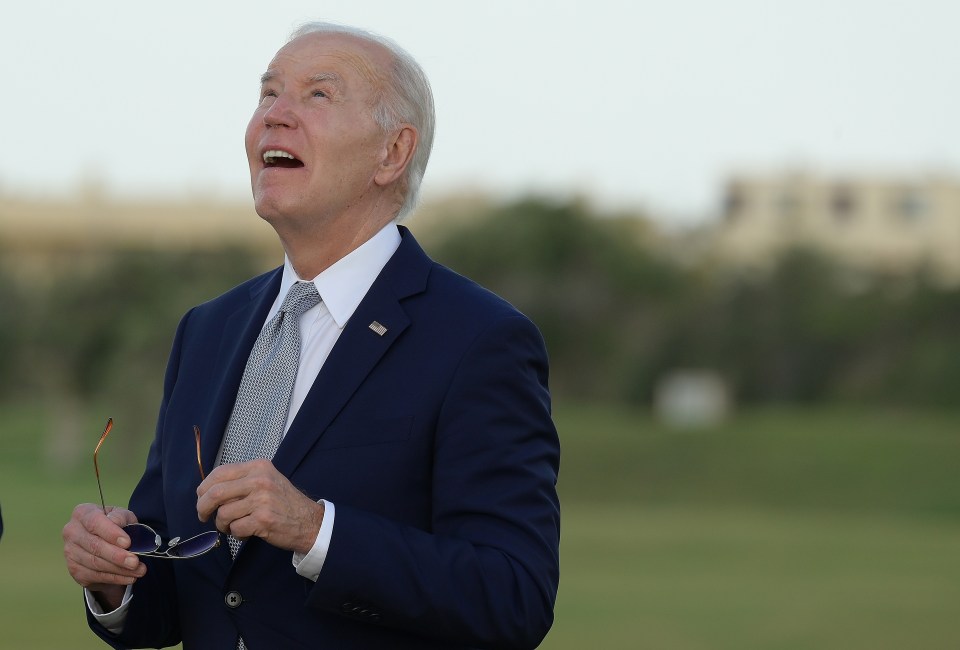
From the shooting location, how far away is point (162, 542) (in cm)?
301

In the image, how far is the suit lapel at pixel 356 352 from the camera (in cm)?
289

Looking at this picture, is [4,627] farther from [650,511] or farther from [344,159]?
[650,511]

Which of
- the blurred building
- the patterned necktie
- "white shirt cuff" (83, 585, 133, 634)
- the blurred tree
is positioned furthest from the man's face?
the blurred building

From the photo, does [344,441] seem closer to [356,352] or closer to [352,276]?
[356,352]

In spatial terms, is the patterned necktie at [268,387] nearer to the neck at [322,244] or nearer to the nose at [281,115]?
the neck at [322,244]

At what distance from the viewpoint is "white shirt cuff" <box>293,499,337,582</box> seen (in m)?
2.71

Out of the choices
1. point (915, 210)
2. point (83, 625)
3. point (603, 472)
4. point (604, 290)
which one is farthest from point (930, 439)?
point (915, 210)

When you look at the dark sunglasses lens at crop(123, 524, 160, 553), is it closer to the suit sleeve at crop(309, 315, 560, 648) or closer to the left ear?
the suit sleeve at crop(309, 315, 560, 648)

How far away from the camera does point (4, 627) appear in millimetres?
14945

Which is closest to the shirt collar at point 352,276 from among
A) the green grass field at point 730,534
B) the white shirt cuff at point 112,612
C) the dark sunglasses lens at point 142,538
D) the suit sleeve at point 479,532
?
the suit sleeve at point 479,532

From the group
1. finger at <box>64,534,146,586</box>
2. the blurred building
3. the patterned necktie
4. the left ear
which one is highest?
the blurred building

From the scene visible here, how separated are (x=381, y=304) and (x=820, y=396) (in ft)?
158

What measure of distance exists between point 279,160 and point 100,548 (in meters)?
0.84

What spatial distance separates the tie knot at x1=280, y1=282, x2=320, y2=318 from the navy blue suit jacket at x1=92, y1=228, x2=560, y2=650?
170 millimetres
